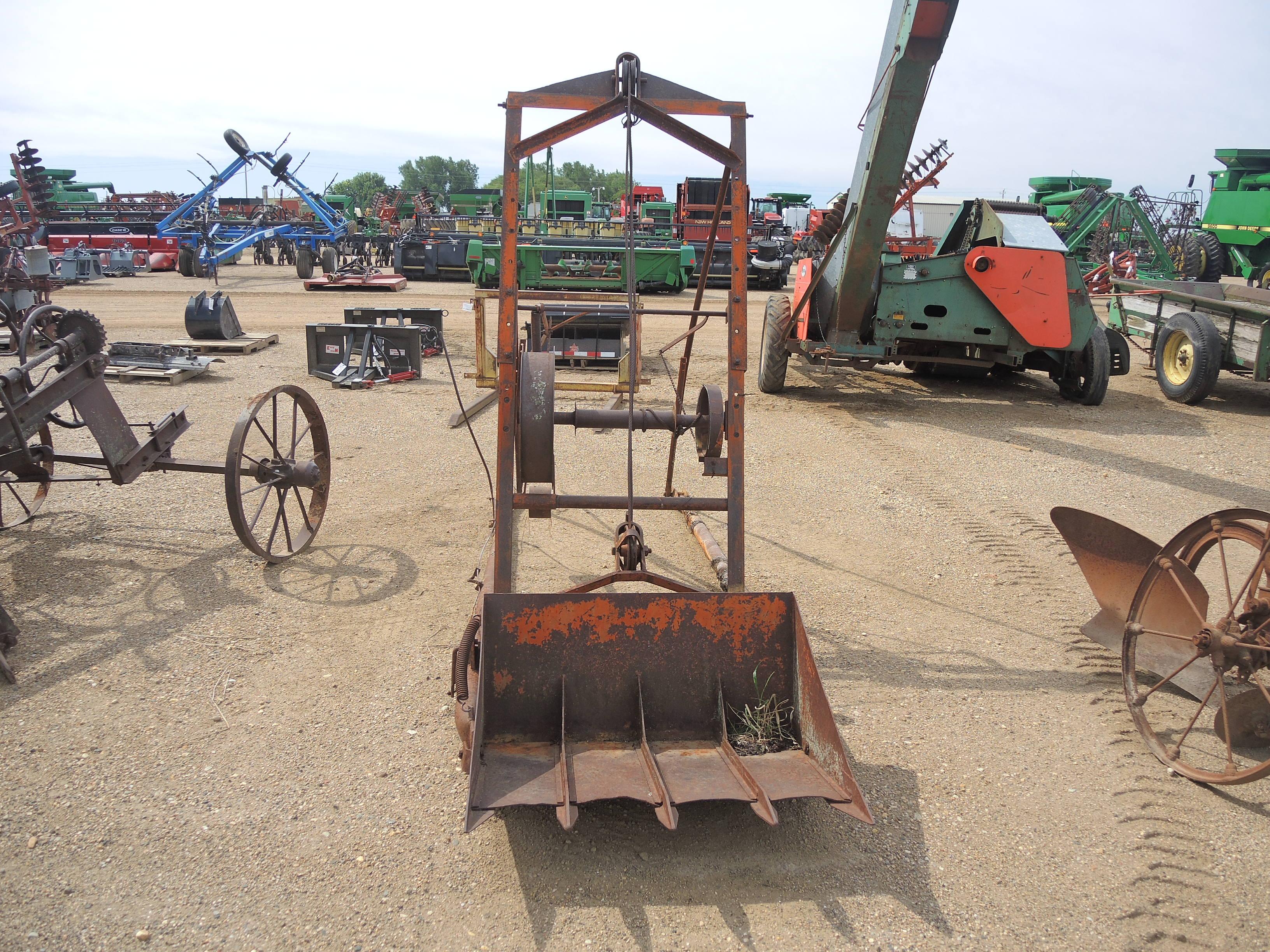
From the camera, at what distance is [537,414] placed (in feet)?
11.3

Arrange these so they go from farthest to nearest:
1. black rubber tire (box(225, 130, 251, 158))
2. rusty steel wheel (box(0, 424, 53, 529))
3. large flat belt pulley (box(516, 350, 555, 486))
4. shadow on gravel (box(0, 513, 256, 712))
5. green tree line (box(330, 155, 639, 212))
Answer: green tree line (box(330, 155, 639, 212)) < black rubber tire (box(225, 130, 251, 158)) < rusty steel wheel (box(0, 424, 53, 529)) < shadow on gravel (box(0, 513, 256, 712)) < large flat belt pulley (box(516, 350, 555, 486))

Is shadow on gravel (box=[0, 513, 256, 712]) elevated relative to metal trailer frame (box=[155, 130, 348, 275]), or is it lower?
lower

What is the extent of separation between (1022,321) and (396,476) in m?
6.17

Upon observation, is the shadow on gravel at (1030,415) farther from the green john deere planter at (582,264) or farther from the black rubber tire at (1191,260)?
the black rubber tire at (1191,260)

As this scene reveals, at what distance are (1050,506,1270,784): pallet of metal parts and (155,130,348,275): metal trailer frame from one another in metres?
20.6

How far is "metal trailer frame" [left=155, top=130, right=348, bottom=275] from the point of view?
21.0 m

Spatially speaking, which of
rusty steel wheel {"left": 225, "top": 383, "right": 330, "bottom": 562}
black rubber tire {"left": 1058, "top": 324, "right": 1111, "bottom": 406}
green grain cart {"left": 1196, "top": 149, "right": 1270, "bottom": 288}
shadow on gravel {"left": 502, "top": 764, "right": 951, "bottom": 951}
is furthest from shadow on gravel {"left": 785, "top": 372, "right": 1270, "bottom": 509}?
green grain cart {"left": 1196, "top": 149, "right": 1270, "bottom": 288}

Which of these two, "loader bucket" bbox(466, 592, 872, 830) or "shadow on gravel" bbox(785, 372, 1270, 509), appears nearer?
"loader bucket" bbox(466, 592, 872, 830)

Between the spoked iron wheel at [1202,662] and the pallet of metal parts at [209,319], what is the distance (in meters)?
11.2

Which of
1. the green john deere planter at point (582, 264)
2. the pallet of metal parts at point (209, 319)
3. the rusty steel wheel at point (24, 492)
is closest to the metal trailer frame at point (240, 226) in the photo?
the green john deere planter at point (582, 264)

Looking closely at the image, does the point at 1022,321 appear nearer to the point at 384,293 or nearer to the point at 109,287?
the point at 384,293

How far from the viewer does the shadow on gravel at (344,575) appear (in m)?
4.48

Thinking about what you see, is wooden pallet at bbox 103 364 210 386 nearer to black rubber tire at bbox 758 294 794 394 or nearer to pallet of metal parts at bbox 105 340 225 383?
pallet of metal parts at bbox 105 340 225 383

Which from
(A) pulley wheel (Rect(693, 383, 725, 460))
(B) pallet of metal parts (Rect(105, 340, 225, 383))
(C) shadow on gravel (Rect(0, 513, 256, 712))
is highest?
(A) pulley wheel (Rect(693, 383, 725, 460))
